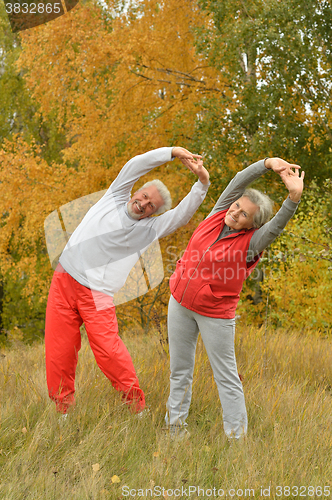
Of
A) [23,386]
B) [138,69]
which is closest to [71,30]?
[138,69]

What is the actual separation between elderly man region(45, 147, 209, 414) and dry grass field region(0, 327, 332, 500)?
183 mm

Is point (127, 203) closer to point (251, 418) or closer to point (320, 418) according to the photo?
point (251, 418)

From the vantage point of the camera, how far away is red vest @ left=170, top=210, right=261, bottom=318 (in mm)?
2299

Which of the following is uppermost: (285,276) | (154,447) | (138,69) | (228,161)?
(138,69)

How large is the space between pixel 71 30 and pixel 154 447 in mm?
7775

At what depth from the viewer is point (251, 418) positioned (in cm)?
267

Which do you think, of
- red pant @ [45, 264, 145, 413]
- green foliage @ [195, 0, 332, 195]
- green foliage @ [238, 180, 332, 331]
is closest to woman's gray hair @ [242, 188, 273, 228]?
red pant @ [45, 264, 145, 413]

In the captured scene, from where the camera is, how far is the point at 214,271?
2316mm

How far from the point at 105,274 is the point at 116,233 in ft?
0.85

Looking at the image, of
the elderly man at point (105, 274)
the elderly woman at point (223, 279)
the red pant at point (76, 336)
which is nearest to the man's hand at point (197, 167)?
the elderly man at point (105, 274)

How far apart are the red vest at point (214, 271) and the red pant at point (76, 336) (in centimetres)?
47

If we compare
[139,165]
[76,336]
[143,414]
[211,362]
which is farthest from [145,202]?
[143,414]

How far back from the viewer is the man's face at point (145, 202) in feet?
8.29

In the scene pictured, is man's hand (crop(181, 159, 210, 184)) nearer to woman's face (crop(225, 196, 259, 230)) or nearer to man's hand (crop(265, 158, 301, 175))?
woman's face (crop(225, 196, 259, 230))
